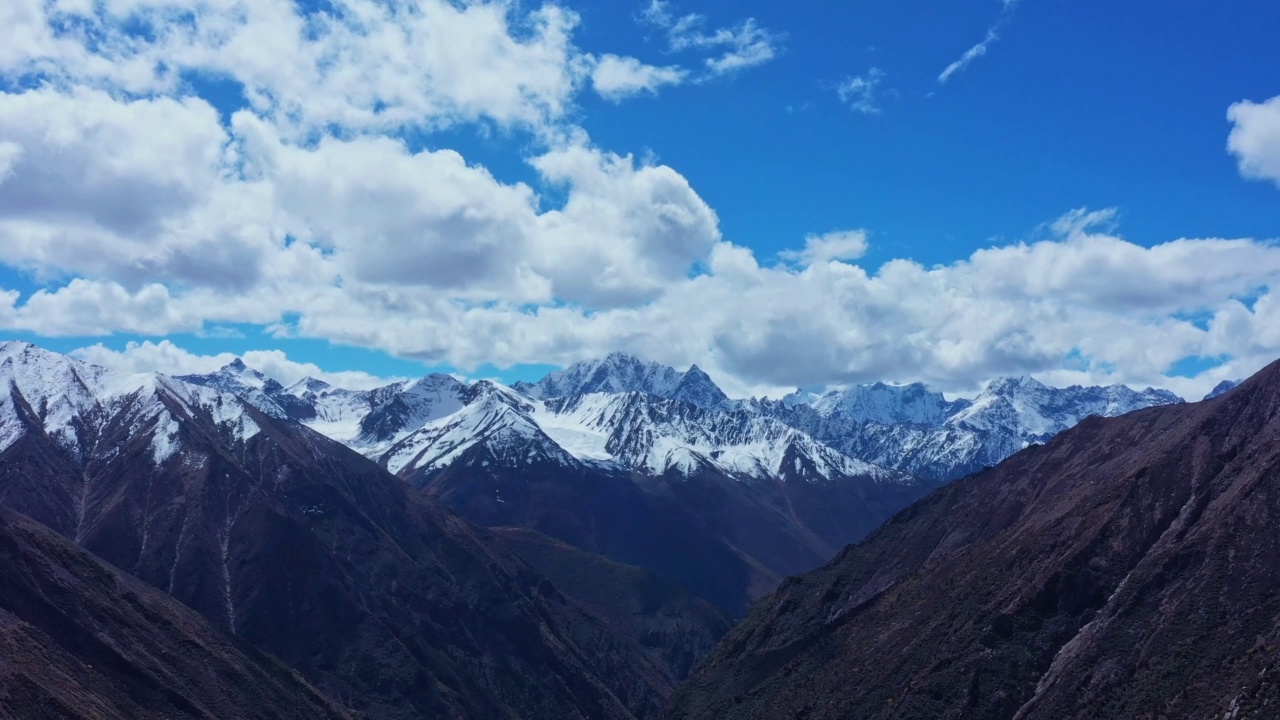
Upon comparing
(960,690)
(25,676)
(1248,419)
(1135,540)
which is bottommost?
(25,676)

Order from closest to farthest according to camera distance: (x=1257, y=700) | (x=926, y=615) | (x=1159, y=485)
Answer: (x=1257, y=700) < (x=1159, y=485) < (x=926, y=615)

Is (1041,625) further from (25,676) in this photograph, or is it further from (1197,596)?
(25,676)

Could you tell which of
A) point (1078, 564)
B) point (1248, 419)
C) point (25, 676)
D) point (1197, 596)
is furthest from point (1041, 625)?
point (25, 676)

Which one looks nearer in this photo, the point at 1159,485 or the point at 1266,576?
the point at 1266,576

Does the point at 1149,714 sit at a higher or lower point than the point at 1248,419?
lower

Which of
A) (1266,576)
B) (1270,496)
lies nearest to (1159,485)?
(1270,496)

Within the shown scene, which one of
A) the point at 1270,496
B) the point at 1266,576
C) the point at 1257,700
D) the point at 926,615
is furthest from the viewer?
the point at 926,615

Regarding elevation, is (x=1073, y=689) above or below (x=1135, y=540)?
below

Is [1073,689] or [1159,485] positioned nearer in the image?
[1073,689]

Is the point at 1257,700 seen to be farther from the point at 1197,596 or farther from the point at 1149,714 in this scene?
the point at 1197,596
